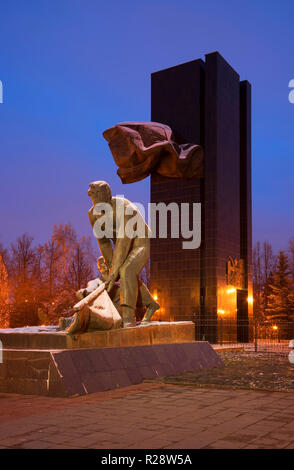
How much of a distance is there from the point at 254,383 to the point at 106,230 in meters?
3.36

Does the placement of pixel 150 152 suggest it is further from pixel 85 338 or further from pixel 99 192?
pixel 85 338

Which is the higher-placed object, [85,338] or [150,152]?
[150,152]

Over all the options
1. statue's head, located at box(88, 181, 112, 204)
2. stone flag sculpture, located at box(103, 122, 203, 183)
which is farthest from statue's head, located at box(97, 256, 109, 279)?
stone flag sculpture, located at box(103, 122, 203, 183)

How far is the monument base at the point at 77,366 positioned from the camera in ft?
18.6

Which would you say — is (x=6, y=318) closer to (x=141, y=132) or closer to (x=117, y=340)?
(x=141, y=132)

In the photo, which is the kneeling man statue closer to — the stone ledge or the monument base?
the stone ledge

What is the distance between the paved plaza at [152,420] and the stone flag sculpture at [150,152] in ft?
58.9

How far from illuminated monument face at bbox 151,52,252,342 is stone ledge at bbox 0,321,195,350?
50.3ft

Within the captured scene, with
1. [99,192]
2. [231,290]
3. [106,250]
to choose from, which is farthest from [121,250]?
[231,290]

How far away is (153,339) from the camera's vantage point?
7.88 meters

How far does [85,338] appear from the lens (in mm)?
6504

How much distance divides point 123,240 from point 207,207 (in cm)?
1637

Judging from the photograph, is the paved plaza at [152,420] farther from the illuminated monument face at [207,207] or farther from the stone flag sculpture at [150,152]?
the stone flag sculpture at [150,152]
